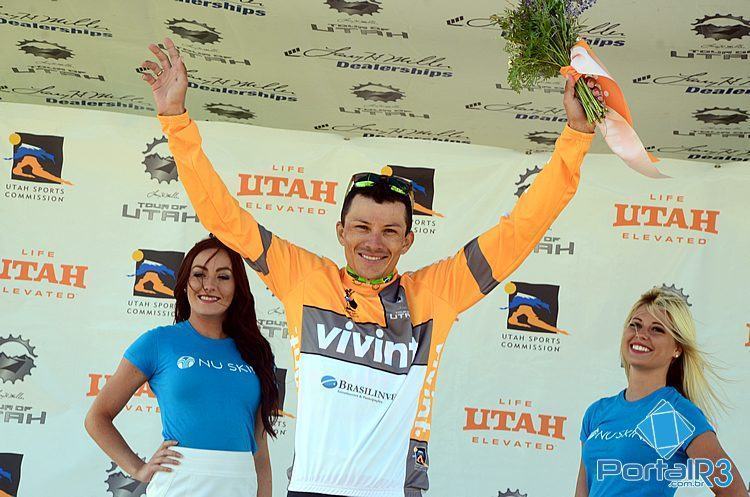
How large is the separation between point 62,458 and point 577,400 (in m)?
2.44

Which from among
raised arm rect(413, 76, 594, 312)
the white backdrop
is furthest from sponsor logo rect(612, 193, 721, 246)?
raised arm rect(413, 76, 594, 312)

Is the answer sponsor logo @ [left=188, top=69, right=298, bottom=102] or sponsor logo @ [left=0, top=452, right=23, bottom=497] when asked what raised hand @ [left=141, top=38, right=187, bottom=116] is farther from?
sponsor logo @ [left=0, top=452, right=23, bottom=497]

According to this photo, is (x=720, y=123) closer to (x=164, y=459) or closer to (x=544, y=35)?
(x=544, y=35)

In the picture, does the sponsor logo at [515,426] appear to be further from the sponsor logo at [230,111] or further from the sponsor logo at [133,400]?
the sponsor logo at [230,111]

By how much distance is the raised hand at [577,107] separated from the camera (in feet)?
8.52

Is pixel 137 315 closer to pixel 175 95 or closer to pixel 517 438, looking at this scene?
pixel 517 438

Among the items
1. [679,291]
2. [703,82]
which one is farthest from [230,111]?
[679,291]

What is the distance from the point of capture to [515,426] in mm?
4711

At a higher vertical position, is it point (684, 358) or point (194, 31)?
point (194, 31)

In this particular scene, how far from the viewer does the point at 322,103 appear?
4.84 meters

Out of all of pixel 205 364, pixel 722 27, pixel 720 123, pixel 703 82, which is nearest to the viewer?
pixel 205 364

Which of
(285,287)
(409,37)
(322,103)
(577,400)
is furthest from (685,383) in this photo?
(322,103)

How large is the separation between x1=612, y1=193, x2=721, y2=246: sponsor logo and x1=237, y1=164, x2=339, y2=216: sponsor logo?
1415 millimetres

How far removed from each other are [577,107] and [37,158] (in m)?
3.13
